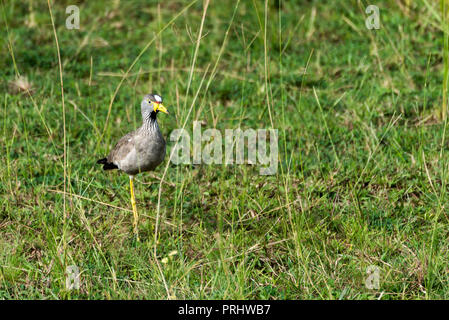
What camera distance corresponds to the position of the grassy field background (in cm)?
374

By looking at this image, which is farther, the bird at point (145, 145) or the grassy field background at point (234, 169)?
the bird at point (145, 145)

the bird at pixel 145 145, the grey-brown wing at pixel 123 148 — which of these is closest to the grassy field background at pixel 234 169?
the bird at pixel 145 145

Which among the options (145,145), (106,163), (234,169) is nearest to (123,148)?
Result: (145,145)

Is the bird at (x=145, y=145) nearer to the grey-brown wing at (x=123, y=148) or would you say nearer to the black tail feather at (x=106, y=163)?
the grey-brown wing at (x=123, y=148)

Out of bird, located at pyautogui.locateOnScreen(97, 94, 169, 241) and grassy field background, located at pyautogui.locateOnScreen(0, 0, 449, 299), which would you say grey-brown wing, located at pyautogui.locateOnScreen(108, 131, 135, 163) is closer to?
bird, located at pyautogui.locateOnScreen(97, 94, 169, 241)

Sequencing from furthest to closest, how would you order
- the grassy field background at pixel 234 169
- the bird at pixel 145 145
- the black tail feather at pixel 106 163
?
the black tail feather at pixel 106 163 < the bird at pixel 145 145 < the grassy field background at pixel 234 169

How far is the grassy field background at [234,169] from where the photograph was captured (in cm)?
374

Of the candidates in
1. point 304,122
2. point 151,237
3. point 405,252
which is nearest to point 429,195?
point 405,252

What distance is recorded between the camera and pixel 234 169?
198 inches

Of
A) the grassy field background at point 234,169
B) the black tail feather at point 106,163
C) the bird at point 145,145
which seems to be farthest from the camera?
the black tail feather at point 106,163

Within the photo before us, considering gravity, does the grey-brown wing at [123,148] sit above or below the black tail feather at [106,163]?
above

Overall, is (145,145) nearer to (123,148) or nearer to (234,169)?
(123,148)

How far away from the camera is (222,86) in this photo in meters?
6.09

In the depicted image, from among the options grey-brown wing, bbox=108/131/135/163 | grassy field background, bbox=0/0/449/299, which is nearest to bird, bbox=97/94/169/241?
grey-brown wing, bbox=108/131/135/163
